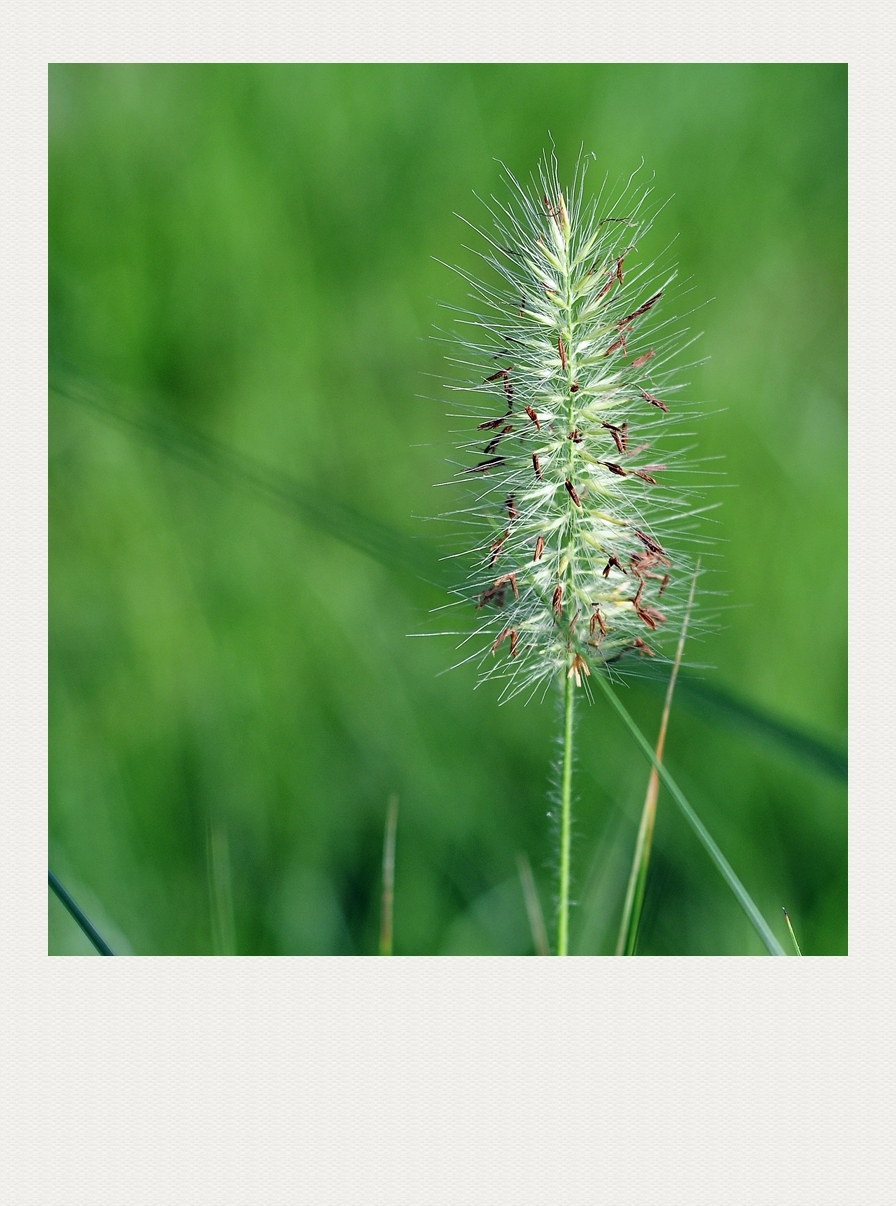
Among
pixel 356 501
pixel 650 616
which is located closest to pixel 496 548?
pixel 650 616

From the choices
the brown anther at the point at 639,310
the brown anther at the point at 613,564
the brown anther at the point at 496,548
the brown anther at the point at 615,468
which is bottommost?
the brown anther at the point at 613,564

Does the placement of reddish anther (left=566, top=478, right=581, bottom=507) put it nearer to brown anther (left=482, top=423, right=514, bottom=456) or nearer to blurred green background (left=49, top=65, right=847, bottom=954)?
brown anther (left=482, top=423, right=514, bottom=456)

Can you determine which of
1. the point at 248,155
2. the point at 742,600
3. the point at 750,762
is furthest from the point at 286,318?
the point at 750,762

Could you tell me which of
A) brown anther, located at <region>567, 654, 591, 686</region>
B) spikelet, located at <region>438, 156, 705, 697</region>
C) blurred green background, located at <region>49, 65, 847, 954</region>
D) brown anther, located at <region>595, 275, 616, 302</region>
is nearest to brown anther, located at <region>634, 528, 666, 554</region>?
spikelet, located at <region>438, 156, 705, 697</region>

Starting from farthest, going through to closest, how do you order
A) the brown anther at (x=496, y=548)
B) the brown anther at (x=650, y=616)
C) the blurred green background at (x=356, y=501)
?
the blurred green background at (x=356, y=501)
the brown anther at (x=650, y=616)
the brown anther at (x=496, y=548)

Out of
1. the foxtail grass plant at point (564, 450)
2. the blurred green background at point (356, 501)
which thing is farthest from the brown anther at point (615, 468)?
the blurred green background at point (356, 501)

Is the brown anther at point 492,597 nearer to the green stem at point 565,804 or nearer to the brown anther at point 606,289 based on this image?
the green stem at point 565,804

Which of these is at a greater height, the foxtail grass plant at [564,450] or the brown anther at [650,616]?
the foxtail grass plant at [564,450]

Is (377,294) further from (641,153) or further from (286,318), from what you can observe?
(641,153)

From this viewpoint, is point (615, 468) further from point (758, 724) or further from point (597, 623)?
point (758, 724)
